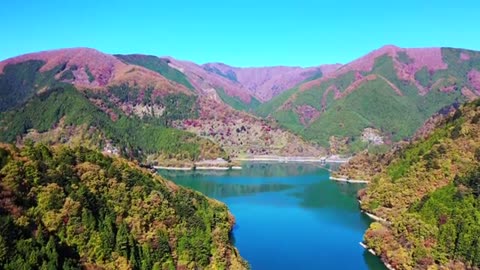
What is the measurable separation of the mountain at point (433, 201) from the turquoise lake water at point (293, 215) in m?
3.27

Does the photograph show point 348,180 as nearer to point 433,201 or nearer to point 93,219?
point 433,201

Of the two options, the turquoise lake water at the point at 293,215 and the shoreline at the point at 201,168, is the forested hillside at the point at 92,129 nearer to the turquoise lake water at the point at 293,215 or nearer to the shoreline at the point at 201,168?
the shoreline at the point at 201,168

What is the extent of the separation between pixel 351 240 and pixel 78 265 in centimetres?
3854

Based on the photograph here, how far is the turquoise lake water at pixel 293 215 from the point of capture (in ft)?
197

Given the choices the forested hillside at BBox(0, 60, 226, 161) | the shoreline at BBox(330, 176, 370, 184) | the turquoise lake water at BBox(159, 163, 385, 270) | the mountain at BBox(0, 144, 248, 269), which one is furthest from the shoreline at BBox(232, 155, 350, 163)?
the mountain at BBox(0, 144, 248, 269)

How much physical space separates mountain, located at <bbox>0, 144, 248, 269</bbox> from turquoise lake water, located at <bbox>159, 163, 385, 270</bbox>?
884 cm

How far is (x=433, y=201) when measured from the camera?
209 feet

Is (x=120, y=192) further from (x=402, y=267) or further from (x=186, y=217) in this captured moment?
(x=402, y=267)

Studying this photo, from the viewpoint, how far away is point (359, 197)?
317ft

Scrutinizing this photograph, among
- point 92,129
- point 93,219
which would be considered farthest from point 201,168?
point 93,219

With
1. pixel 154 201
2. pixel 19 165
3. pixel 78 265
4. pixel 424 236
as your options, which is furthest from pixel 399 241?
pixel 19 165

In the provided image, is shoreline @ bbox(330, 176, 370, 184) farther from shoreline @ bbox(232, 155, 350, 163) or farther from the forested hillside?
shoreline @ bbox(232, 155, 350, 163)

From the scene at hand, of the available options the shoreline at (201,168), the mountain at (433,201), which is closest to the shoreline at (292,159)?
the shoreline at (201,168)

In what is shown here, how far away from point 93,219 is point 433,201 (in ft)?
133
